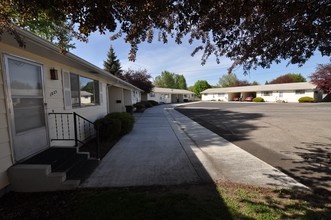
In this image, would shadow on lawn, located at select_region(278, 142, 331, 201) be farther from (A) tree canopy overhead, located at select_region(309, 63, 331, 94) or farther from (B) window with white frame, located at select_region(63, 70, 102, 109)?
(A) tree canopy overhead, located at select_region(309, 63, 331, 94)

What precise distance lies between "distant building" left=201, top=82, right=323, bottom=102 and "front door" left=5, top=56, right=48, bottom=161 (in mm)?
42891

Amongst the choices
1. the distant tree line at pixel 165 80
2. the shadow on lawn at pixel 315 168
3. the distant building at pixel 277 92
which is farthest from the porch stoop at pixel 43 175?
the distant tree line at pixel 165 80

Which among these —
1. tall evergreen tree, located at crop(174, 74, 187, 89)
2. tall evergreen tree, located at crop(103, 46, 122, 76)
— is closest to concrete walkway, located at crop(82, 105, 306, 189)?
tall evergreen tree, located at crop(103, 46, 122, 76)

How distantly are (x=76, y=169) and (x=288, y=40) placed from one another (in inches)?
223

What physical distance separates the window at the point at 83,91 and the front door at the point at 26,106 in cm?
180

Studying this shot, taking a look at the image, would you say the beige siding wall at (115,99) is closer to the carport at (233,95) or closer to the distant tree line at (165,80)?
the carport at (233,95)

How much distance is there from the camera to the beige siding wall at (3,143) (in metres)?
3.33

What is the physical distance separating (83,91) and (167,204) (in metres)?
5.82

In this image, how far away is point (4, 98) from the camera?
Result: 3455 mm

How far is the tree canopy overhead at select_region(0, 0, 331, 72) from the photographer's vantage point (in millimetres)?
2357

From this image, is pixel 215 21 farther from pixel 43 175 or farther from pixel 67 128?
pixel 67 128

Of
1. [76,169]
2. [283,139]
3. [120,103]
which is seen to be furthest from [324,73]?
[76,169]

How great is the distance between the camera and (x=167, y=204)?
304 centimetres

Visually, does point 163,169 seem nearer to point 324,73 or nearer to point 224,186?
point 224,186
